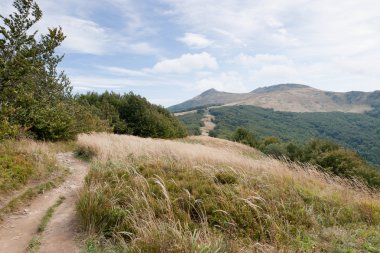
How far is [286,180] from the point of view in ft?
26.2

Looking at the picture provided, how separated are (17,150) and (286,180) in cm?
881

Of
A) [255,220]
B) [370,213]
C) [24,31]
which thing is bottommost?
[370,213]

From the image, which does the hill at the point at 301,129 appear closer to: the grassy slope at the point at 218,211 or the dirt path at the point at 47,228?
the grassy slope at the point at 218,211

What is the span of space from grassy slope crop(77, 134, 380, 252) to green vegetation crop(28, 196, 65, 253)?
0.72 meters

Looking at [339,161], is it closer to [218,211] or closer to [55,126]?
[218,211]

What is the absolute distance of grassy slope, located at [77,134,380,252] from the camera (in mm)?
4453

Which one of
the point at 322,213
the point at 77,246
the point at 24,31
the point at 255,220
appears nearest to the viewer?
the point at 77,246

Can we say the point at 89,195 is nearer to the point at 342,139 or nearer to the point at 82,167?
the point at 82,167

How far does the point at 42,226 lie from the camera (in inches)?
212

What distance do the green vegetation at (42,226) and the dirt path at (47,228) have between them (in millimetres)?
72

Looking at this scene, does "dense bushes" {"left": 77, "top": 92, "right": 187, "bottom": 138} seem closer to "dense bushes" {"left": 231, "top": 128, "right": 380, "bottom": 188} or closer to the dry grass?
"dense bushes" {"left": 231, "top": 128, "right": 380, "bottom": 188}

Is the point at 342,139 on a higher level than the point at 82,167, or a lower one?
lower

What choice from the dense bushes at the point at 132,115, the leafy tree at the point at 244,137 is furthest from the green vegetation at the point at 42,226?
the leafy tree at the point at 244,137

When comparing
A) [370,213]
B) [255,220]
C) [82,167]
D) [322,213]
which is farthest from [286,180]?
[82,167]
